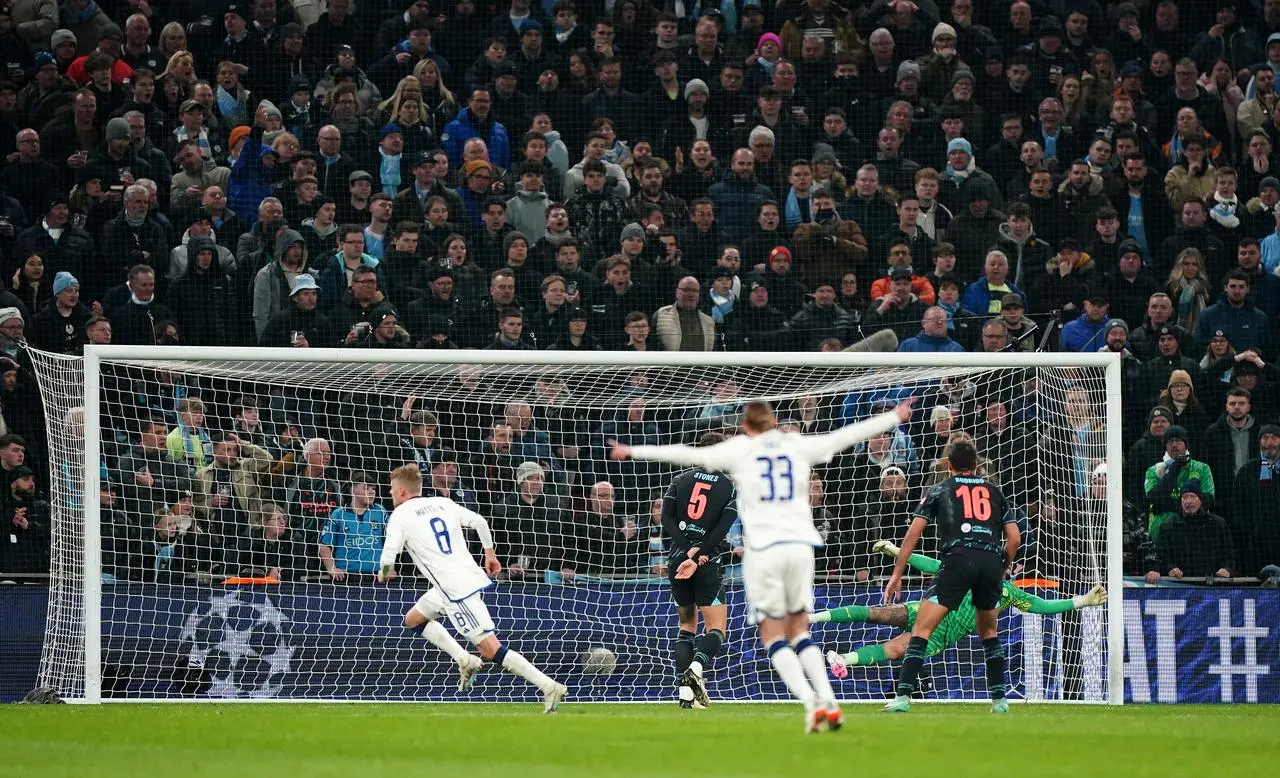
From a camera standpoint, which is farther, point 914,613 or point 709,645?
point 914,613

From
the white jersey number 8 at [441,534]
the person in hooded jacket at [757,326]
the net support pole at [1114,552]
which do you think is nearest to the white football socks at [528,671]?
the white jersey number 8 at [441,534]

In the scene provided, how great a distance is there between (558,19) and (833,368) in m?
6.90

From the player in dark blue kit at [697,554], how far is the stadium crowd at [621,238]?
2.07 m

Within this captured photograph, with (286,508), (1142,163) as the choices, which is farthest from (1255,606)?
(286,508)

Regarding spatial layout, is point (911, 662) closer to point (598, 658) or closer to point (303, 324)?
point (598, 658)

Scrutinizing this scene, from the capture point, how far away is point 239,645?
551 inches

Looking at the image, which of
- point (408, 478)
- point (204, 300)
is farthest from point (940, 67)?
point (408, 478)

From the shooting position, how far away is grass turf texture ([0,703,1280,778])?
8.02 meters

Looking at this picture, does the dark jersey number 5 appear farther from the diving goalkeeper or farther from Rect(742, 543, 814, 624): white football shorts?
Rect(742, 543, 814, 624): white football shorts

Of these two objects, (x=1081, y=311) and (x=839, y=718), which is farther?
(x=1081, y=311)

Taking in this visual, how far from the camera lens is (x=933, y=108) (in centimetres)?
1914

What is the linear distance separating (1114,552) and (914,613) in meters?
1.70

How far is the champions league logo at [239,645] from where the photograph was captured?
13914 millimetres

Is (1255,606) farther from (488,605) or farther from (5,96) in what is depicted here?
(5,96)
